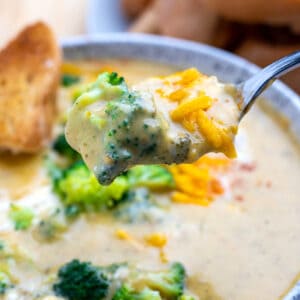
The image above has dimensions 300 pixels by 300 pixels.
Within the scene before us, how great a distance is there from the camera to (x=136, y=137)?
159 centimetres

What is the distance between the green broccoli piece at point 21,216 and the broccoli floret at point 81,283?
245 mm

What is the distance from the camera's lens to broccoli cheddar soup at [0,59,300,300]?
5.94 ft

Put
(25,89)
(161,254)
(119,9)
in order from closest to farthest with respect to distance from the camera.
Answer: (161,254), (25,89), (119,9)

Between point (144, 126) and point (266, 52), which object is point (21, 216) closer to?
point (144, 126)

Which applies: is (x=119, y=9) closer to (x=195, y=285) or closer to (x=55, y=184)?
(x=55, y=184)

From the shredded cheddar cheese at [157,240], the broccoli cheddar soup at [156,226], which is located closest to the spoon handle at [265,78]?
the broccoli cheddar soup at [156,226]

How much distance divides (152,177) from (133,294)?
18.6 inches

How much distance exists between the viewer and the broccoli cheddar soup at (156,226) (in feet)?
5.94

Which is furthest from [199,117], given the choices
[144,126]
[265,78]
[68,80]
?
[68,80]

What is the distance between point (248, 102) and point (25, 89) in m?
0.95

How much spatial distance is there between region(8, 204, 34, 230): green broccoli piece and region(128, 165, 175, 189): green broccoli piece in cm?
35

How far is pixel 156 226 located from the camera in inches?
78.5

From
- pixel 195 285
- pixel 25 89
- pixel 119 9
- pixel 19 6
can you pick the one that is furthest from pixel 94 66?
pixel 195 285

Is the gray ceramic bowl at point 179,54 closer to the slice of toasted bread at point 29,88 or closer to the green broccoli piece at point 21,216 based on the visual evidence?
the slice of toasted bread at point 29,88
